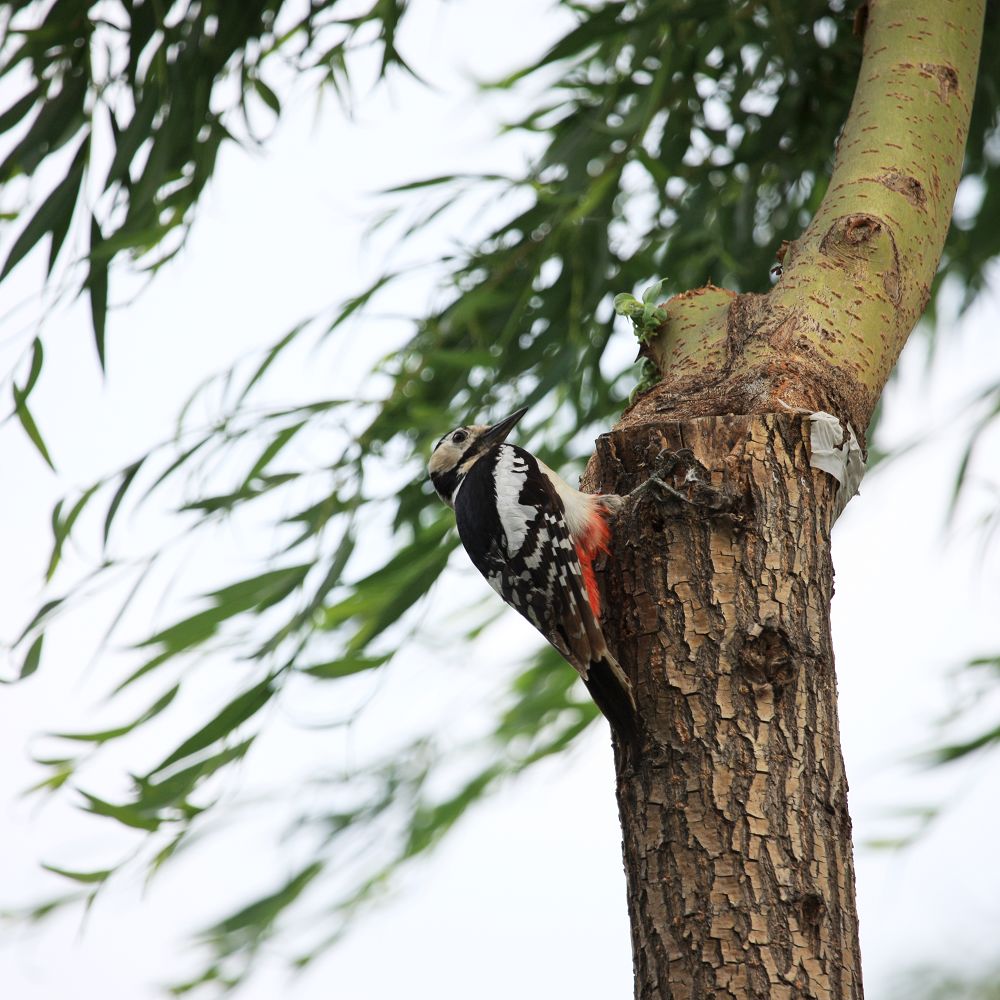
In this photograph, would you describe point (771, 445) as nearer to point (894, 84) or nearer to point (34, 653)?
point (894, 84)

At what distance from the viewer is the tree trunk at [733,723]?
180 cm

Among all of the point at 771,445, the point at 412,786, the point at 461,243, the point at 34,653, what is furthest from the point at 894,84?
the point at 412,786

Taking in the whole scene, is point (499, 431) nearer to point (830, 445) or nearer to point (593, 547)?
point (593, 547)

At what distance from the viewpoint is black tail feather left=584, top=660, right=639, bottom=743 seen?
2.03 metres

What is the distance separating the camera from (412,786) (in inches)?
160

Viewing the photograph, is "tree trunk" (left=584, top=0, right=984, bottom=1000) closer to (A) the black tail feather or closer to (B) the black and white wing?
(A) the black tail feather

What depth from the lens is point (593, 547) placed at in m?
2.58

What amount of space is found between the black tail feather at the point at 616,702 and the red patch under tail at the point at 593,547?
19 centimetres

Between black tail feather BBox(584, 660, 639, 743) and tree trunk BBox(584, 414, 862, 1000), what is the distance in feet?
0.07

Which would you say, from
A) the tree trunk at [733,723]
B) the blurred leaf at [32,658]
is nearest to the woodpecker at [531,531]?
the tree trunk at [733,723]

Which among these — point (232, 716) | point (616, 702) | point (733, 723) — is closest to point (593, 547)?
point (616, 702)

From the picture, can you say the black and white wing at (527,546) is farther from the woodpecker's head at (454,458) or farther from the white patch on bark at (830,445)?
the white patch on bark at (830,445)

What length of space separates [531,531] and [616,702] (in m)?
1.10

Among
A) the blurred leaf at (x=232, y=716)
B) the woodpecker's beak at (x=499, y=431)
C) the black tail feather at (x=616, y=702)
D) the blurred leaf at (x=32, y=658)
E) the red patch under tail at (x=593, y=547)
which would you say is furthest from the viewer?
the woodpecker's beak at (x=499, y=431)
